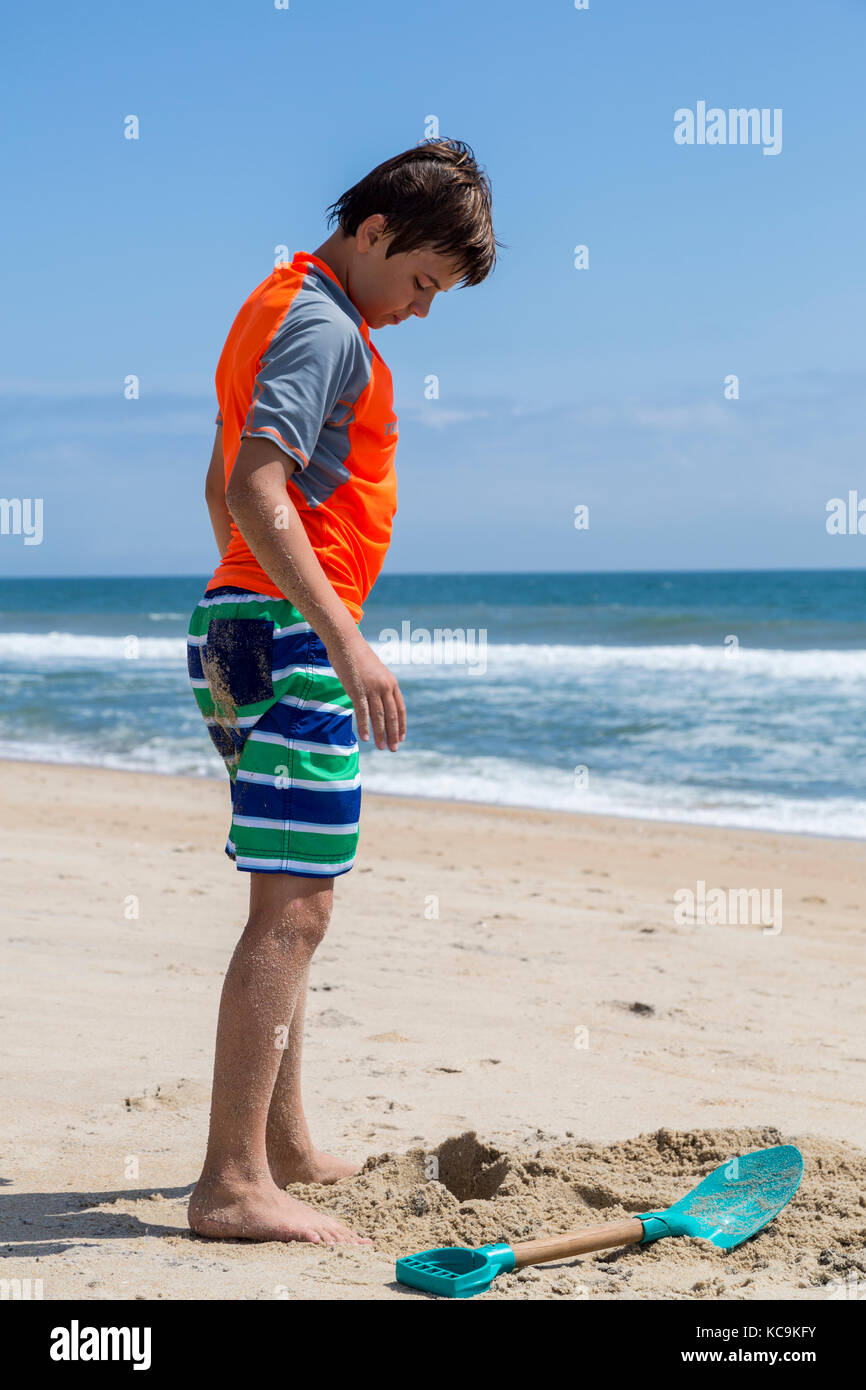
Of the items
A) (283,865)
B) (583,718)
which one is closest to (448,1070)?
(283,865)

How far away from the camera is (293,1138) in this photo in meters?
2.41

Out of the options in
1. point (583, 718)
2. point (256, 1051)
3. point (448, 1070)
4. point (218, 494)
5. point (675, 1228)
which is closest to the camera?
point (256, 1051)

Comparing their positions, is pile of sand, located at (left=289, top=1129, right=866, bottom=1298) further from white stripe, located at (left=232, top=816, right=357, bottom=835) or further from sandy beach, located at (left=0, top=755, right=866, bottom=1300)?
white stripe, located at (left=232, top=816, right=357, bottom=835)

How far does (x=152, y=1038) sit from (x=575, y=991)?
1.49 m

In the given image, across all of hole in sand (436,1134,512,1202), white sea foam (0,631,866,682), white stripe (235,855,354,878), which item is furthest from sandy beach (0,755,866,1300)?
white sea foam (0,631,866,682)

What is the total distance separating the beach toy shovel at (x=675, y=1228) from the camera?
6.43ft

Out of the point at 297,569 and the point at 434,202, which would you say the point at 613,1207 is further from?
the point at 434,202

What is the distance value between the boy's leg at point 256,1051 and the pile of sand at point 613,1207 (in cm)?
21

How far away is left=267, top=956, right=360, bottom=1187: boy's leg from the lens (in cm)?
235

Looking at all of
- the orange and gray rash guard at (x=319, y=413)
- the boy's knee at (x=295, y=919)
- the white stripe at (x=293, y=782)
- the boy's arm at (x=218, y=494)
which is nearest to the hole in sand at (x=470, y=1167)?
the boy's knee at (x=295, y=919)

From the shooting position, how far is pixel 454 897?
5742 mm

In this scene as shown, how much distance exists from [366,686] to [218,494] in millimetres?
699

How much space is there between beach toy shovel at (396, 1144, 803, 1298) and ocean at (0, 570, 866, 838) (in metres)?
6.19

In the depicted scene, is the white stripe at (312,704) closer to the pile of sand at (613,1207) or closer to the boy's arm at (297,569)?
the boy's arm at (297,569)
